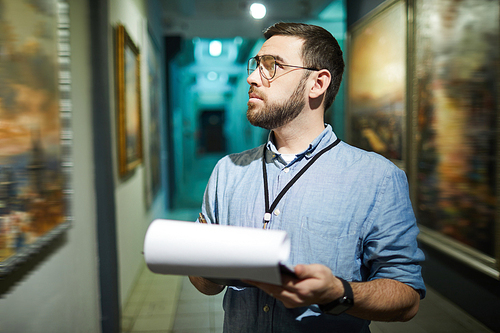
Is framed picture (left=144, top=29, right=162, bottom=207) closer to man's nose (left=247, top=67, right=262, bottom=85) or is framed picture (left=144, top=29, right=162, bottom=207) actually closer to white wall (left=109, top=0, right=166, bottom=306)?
white wall (left=109, top=0, right=166, bottom=306)

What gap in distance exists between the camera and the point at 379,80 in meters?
3.37

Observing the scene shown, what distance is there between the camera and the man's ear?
4.24ft

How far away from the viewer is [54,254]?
2.08 metres

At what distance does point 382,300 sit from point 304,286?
331 mm

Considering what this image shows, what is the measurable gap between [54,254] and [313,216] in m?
1.66

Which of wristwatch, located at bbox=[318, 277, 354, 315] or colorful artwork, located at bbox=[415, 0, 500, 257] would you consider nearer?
wristwatch, located at bbox=[318, 277, 354, 315]

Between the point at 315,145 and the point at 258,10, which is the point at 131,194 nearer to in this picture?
the point at 258,10

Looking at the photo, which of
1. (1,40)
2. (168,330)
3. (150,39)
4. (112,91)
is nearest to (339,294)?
(1,40)

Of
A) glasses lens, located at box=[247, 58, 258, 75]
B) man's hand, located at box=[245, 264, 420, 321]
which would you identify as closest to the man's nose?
glasses lens, located at box=[247, 58, 258, 75]

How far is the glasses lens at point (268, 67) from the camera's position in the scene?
49.1 inches

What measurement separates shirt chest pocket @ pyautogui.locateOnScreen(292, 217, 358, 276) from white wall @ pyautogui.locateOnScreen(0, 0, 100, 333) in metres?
1.41

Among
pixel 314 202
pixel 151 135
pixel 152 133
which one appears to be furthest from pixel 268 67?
pixel 152 133

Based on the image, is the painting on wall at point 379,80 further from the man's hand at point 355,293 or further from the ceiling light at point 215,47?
the ceiling light at point 215,47

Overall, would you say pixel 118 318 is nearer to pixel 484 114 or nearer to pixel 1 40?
pixel 1 40
